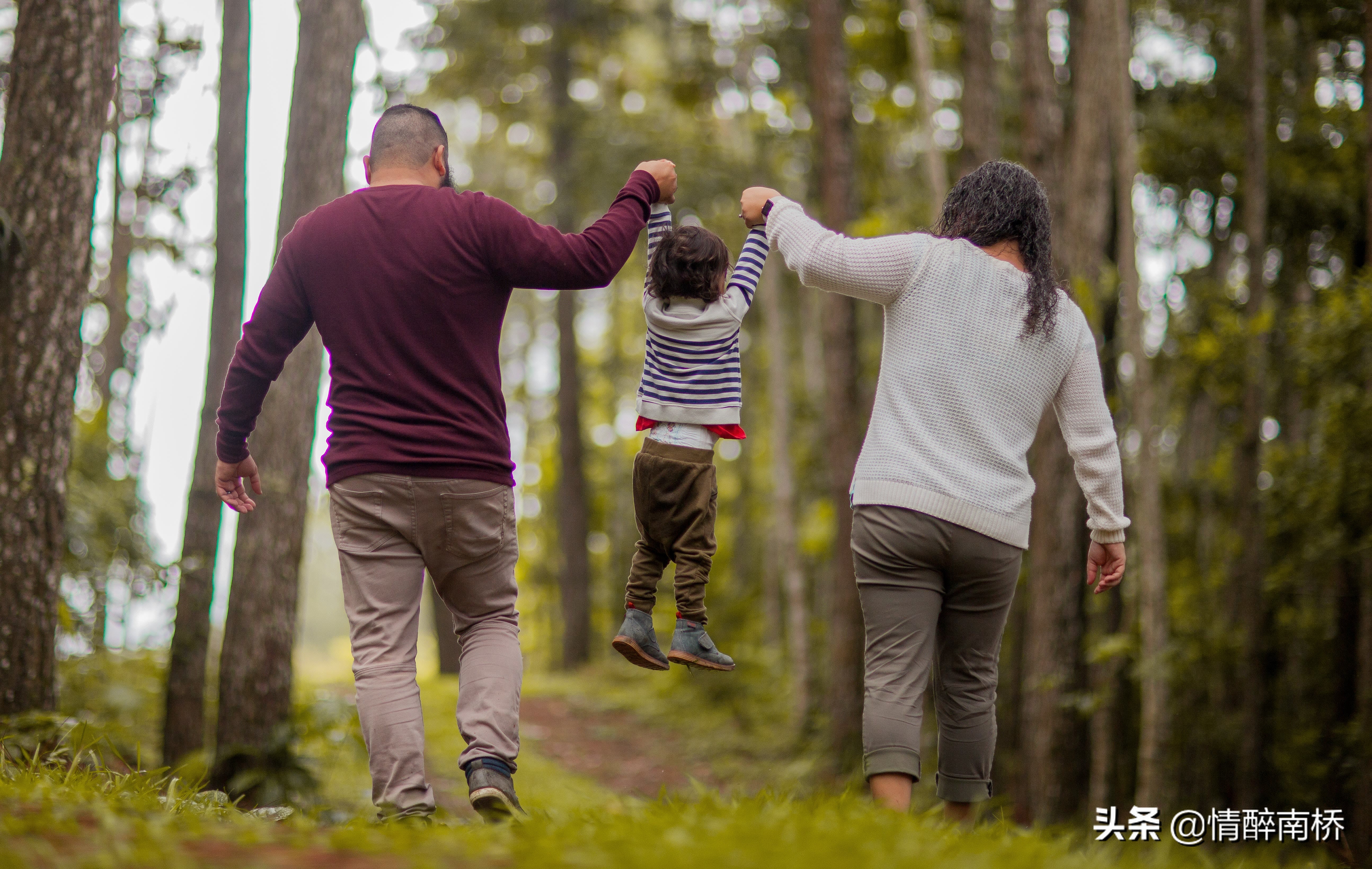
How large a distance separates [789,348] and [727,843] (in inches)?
858

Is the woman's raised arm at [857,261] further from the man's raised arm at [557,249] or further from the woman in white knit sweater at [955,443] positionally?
the man's raised arm at [557,249]

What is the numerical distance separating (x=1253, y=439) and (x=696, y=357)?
Answer: 28.1 ft

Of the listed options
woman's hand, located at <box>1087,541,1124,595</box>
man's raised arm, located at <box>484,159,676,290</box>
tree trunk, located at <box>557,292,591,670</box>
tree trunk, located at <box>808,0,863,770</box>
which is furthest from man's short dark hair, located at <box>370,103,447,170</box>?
tree trunk, located at <box>557,292,591,670</box>

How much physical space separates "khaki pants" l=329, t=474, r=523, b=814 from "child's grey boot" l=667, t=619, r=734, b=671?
57 cm

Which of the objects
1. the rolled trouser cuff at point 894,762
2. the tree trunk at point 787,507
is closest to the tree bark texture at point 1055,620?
the tree trunk at point 787,507

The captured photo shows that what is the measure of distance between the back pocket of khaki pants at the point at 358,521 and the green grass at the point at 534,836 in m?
0.88

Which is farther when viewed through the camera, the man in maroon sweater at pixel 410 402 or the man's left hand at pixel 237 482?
the man's left hand at pixel 237 482

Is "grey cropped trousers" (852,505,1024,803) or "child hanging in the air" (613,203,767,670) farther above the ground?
"child hanging in the air" (613,203,767,670)

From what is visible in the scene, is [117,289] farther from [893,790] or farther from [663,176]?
[893,790]

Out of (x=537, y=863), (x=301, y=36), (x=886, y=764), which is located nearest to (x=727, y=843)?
(x=537, y=863)

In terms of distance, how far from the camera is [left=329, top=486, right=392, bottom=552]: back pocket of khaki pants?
3.46 metres

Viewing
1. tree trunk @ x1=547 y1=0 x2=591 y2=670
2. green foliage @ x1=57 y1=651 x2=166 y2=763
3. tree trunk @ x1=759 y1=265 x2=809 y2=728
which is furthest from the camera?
tree trunk @ x1=547 y1=0 x2=591 y2=670

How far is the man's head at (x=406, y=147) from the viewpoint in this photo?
3.65m

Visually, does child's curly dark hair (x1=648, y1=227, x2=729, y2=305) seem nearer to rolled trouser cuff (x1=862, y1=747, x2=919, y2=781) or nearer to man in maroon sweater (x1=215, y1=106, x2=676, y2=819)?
man in maroon sweater (x1=215, y1=106, x2=676, y2=819)
